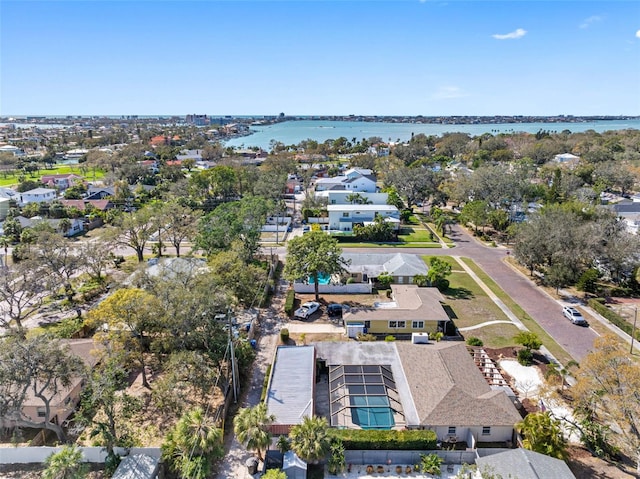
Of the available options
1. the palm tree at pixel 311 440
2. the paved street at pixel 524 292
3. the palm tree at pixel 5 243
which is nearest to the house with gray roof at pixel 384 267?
the paved street at pixel 524 292

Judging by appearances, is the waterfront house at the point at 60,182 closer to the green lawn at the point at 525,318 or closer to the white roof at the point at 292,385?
the white roof at the point at 292,385

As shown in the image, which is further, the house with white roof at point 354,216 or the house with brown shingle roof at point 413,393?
the house with white roof at point 354,216

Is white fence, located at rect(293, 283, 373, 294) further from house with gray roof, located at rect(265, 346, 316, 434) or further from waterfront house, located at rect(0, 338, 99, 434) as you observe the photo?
waterfront house, located at rect(0, 338, 99, 434)

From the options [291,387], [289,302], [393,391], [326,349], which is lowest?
[393,391]

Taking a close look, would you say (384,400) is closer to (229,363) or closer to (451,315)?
(229,363)

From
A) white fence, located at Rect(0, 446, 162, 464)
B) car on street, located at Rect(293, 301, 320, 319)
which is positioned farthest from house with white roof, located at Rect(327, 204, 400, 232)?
white fence, located at Rect(0, 446, 162, 464)

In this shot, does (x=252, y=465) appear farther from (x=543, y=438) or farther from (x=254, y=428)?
(x=543, y=438)

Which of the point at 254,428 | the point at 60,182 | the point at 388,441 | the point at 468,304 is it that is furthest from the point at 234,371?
the point at 60,182
